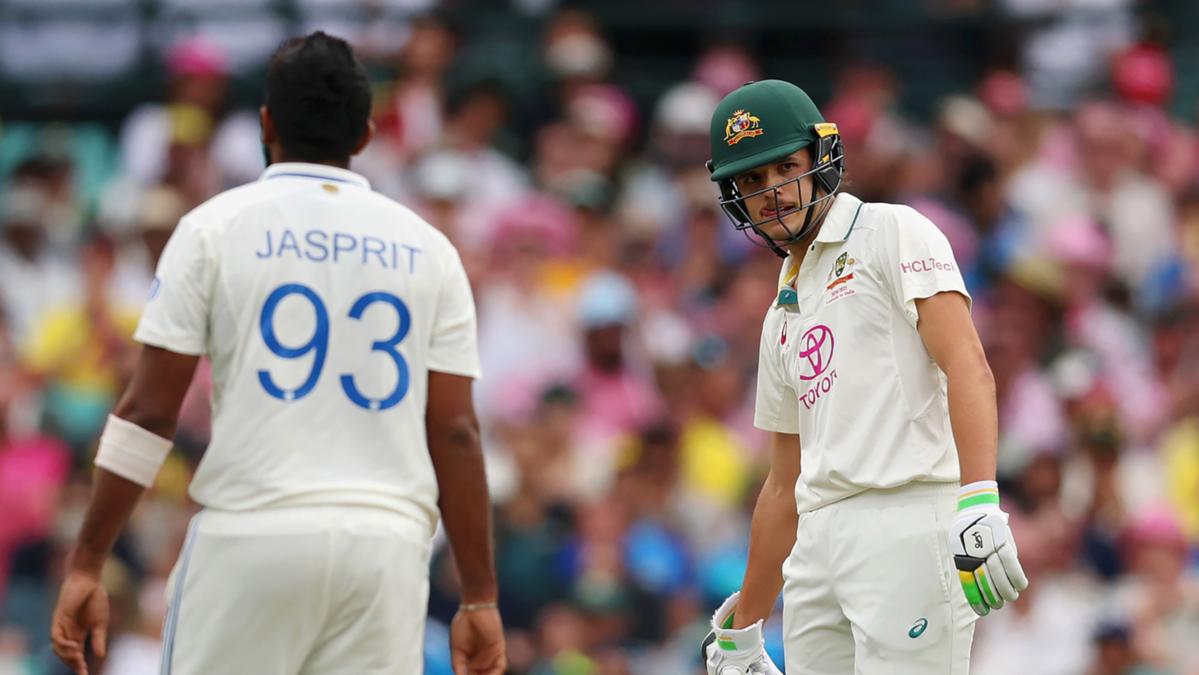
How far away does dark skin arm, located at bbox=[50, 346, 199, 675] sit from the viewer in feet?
18.1

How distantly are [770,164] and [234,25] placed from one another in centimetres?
993

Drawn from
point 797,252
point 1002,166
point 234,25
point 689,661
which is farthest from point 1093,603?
point 234,25

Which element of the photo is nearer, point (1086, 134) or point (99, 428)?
point (99, 428)

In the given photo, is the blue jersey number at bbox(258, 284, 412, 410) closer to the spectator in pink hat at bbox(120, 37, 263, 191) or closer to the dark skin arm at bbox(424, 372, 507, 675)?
the dark skin arm at bbox(424, 372, 507, 675)

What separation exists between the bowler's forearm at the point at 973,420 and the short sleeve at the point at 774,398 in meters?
0.80

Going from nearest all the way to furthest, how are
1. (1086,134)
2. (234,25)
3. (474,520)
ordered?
(474,520)
(1086,134)
(234,25)

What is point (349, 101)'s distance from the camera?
580 cm

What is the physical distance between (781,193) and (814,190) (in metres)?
0.12

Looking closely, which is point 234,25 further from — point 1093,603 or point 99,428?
point 1093,603

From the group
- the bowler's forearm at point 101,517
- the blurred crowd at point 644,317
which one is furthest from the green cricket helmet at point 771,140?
the blurred crowd at point 644,317

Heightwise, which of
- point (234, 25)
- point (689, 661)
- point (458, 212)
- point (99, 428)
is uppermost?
point (234, 25)

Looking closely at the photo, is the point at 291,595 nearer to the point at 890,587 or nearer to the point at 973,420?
the point at 890,587

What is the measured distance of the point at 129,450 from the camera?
5531mm

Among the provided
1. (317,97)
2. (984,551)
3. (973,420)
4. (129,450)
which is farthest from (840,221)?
(129,450)
